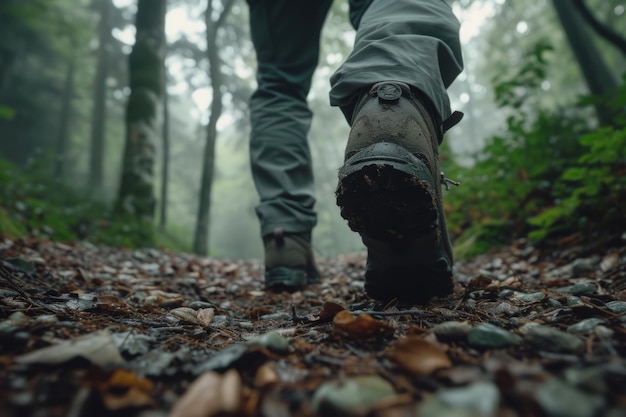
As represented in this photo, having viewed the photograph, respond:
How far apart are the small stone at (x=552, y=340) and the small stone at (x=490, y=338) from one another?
0.09 ft

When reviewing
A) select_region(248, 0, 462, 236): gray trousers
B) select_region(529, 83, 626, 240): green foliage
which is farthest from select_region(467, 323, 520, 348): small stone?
select_region(529, 83, 626, 240): green foliage

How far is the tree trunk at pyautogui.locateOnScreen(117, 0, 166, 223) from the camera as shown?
501 centimetres

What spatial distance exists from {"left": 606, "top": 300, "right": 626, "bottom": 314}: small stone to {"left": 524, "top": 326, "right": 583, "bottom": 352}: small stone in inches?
12.9

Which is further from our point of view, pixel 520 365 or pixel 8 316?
pixel 8 316

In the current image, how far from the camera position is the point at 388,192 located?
3.23 ft

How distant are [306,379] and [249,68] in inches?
494

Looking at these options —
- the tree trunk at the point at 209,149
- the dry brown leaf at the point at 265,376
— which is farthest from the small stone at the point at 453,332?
the tree trunk at the point at 209,149

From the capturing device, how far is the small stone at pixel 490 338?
0.70 metres

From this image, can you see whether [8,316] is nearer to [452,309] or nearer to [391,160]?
[391,160]

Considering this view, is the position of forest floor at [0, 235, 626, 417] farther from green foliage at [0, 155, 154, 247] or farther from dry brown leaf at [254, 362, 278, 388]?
green foliage at [0, 155, 154, 247]

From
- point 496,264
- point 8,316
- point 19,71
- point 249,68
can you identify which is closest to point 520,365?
point 8,316

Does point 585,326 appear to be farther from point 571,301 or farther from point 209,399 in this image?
point 209,399

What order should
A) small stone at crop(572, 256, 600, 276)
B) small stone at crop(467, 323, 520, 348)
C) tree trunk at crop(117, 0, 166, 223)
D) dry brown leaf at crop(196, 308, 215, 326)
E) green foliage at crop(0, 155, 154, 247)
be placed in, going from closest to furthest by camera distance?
1. small stone at crop(467, 323, 520, 348)
2. dry brown leaf at crop(196, 308, 215, 326)
3. small stone at crop(572, 256, 600, 276)
4. green foliage at crop(0, 155, 154, 247)
5. tree trunk at crop(117, 0, 166, 223)

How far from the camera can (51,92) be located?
1642 centimetres
